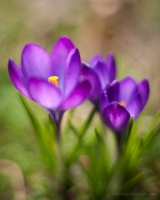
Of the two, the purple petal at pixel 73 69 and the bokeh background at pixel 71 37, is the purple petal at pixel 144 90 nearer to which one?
the purple petal at pixel 73 69

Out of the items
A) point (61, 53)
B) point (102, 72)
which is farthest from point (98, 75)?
point (61, 53)

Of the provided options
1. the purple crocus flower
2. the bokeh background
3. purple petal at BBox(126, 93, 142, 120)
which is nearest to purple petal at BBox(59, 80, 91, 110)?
the purple crocus flower

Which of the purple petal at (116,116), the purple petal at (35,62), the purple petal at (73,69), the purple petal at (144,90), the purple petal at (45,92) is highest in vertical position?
the purple petal at (35,62)

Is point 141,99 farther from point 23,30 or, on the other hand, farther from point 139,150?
point 23,30

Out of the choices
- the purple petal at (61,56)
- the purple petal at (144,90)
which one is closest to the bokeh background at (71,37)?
the purple petal at (61,56)

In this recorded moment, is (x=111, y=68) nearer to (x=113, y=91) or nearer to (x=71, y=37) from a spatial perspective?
(x=113, y=91)

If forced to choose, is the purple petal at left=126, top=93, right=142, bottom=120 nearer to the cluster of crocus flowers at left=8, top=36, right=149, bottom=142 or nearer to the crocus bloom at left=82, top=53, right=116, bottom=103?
the cluster of crocus flowers at left=8, top=36, right=149, bottom=142
